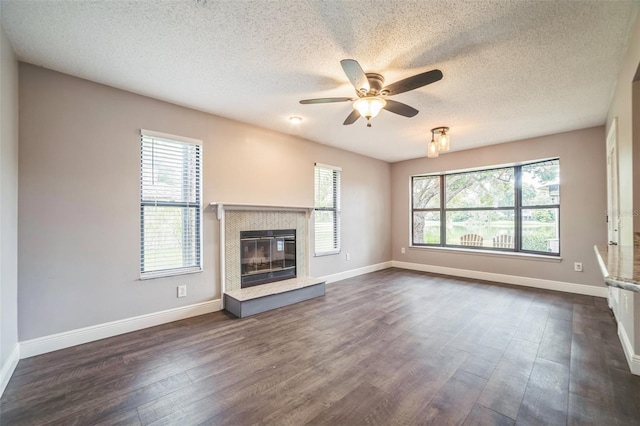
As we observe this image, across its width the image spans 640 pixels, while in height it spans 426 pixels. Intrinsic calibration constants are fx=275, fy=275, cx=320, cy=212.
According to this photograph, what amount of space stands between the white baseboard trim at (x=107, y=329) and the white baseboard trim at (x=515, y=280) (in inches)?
172

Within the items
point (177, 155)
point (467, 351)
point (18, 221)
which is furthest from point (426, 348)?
point (18, 221)

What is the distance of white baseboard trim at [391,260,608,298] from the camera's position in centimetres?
413

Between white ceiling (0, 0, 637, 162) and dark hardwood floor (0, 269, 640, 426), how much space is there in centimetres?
254

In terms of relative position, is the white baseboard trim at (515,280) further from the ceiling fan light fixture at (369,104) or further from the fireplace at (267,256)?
the ceiling fan light fixture at (369,104)

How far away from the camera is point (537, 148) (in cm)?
458

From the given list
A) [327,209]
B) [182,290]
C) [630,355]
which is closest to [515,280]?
[630,355]

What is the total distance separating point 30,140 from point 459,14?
3593 millimetres

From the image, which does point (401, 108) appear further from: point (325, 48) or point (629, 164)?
point (629, 164)

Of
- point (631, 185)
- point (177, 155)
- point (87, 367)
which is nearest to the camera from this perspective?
point (631, 185)

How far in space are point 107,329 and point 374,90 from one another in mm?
3512

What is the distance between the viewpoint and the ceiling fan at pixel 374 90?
6.76 feet

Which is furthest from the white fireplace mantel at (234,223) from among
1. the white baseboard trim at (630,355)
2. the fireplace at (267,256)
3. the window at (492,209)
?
the white baseboard trim at (630,355)

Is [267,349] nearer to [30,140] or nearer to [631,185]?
[30,140]

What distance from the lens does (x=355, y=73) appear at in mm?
2021
